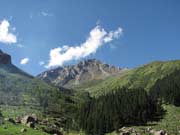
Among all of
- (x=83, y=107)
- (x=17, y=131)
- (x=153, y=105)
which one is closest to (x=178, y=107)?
(x=153, y=105)

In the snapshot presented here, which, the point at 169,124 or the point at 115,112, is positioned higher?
the point at 115,112

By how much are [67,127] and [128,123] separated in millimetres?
23939

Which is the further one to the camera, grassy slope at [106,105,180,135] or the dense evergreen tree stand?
the dense evergreen tree stand

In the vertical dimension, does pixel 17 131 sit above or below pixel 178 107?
below

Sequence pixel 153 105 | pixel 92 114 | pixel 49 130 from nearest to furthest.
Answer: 1. pixel 49 130
2. pixel 92 114
3. pixel 153 105

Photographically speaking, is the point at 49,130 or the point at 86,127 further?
the point at 86,127

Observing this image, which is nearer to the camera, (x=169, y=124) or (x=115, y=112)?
(x=169, y=124)

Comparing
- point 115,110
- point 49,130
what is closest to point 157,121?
point 115,110

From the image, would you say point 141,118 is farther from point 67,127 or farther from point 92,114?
point 67,127

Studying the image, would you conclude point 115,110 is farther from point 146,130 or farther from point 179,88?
point 179,88

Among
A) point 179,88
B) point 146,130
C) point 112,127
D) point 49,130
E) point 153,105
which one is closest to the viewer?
point 49,130

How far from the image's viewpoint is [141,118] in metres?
151

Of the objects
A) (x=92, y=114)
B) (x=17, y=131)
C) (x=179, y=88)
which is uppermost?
(x=179, y=88)

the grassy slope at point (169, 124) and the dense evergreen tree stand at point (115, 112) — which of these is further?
the dense evergreen tree stand at point (115, 112)
